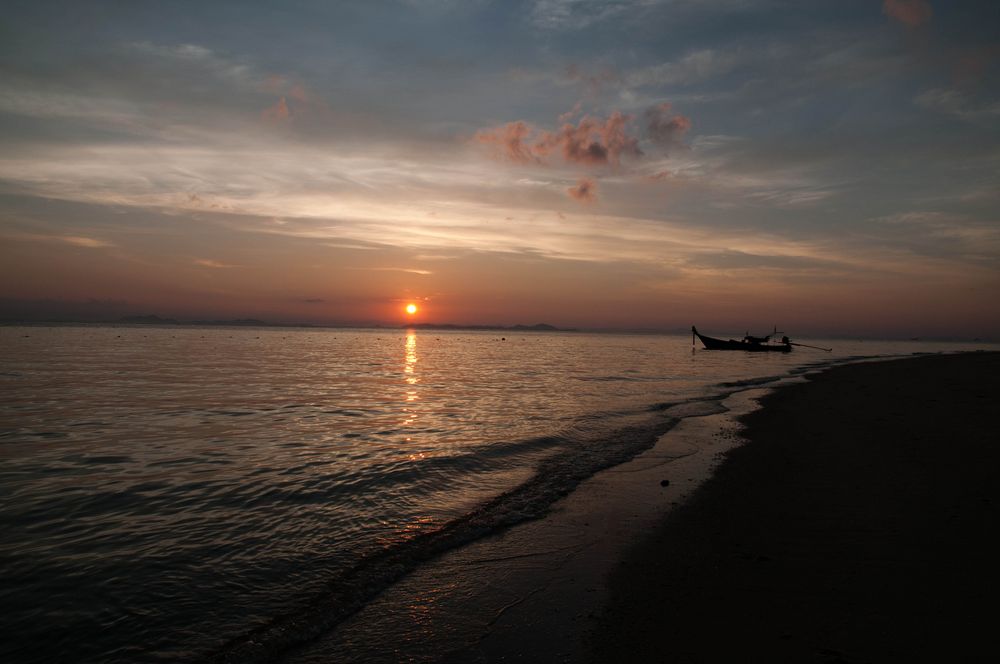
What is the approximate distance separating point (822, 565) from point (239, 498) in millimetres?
10702

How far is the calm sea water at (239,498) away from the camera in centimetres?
636

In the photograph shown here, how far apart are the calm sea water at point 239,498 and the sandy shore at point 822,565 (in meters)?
3.40

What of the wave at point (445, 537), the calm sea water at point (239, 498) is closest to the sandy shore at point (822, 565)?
the wave at point (445, 537)

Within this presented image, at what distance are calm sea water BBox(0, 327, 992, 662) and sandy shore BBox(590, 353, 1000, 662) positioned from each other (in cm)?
340

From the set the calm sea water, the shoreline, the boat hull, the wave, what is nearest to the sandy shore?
the shoreline

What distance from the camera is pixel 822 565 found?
7203 millimetres

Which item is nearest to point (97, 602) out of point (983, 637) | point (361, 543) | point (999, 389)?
point (361, 543)

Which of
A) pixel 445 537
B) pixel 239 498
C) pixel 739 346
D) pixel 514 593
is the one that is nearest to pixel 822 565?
pixel 514 593

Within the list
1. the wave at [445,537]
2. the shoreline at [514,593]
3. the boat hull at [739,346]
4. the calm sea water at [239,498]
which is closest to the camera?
the shoreline at [514,593]

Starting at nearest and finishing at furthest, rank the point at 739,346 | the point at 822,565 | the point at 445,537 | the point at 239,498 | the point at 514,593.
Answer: the point at 514,593 < the point at 822,565 < the point at 445,537 < the point at 239,498 < the point at 739,346

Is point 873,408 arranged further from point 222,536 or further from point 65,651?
point 65,651

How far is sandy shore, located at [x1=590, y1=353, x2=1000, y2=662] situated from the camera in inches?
210

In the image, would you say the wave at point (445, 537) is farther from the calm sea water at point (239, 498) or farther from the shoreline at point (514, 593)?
the shoreline at point (514, 593)

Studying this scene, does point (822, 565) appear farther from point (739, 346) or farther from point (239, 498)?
point (739, 346)
